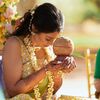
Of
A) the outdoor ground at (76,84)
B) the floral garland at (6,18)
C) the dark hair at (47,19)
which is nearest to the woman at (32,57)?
the dark hair at (47,19)

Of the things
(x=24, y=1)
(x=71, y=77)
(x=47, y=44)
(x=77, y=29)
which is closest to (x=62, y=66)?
(x=47, y=44)

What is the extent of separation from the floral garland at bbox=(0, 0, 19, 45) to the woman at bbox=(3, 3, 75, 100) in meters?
0.38

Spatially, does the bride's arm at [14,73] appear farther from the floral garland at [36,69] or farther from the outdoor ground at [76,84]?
the outdoor ground at [76,84]

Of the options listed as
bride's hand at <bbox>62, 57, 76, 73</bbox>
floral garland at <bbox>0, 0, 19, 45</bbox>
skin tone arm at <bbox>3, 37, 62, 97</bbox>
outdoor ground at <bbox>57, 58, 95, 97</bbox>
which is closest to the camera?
bride's hand at <bbox>62, 57, 76, 73</bbox>

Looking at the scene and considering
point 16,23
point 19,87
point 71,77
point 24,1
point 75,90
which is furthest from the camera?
point 71,77

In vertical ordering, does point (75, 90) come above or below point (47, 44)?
below

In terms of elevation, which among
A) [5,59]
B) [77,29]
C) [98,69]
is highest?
[5,59]

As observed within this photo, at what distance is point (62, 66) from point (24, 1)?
1.58m

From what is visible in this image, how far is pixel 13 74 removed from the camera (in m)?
2.50

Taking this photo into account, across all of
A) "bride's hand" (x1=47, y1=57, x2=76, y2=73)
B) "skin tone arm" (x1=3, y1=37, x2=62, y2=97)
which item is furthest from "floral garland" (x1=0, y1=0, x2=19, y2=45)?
"bride's hand" (x1=47, y1=57, x2=76, y2=73)

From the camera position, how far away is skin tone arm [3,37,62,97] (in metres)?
2.47

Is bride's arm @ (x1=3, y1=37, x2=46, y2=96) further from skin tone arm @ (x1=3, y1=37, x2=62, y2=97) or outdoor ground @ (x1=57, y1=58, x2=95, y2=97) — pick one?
outdoor ground @ (x1=57, y1=58, x2=95, y2=97)

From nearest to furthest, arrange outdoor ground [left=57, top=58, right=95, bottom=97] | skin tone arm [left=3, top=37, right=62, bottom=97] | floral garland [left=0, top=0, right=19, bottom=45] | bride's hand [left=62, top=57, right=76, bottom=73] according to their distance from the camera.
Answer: bride's hand [left=62, top=57, right=76, bottom=73], skin tone arm [left=3, top=37, right=62, bottom=97], floral garland [left=0, top=0, right=19, bottom=45], outdoor ground [left=57, top=58, right=95, bottom=97]

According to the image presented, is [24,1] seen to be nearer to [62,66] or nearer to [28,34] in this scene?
[28,34]
